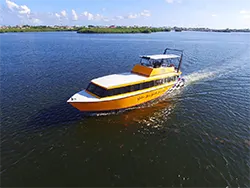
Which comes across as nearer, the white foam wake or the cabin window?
the cabin window

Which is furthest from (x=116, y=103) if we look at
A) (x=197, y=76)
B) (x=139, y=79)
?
(x=197, y=76)

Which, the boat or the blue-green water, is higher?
the boat

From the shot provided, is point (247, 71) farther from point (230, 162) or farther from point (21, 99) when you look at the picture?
point (21, 99)

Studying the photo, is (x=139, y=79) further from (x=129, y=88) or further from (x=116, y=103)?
(x=116, y=103)

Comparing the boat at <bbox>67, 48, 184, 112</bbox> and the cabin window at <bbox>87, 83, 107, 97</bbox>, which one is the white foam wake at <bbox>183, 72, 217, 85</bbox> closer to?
the boat at <bbox>67, 48, 184, 112</bbox>

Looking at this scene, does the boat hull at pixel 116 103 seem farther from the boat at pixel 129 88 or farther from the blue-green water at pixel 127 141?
the blue-green water at pixel 127 141

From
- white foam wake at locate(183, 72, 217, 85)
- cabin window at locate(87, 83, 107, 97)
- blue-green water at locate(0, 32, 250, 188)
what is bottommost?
white foam wake at locate(183, 72, 217, 85)

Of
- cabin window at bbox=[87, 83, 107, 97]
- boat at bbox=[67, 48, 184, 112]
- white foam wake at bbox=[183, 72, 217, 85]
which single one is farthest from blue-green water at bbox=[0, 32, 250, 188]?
white foam wake at bbox=[183, 72, 217, 85]

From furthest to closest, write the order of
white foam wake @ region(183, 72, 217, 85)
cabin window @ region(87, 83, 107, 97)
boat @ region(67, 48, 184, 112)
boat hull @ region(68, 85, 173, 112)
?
white foam wake @ region(183, 72, 217, 85), cabin window @ region(87, 83, 107, 97), boat @ region(67, 48, 184, 112), boat hull @ region(68, 85, 173, 112)

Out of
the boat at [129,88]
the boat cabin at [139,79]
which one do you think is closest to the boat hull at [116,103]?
the boat at [129,88]
